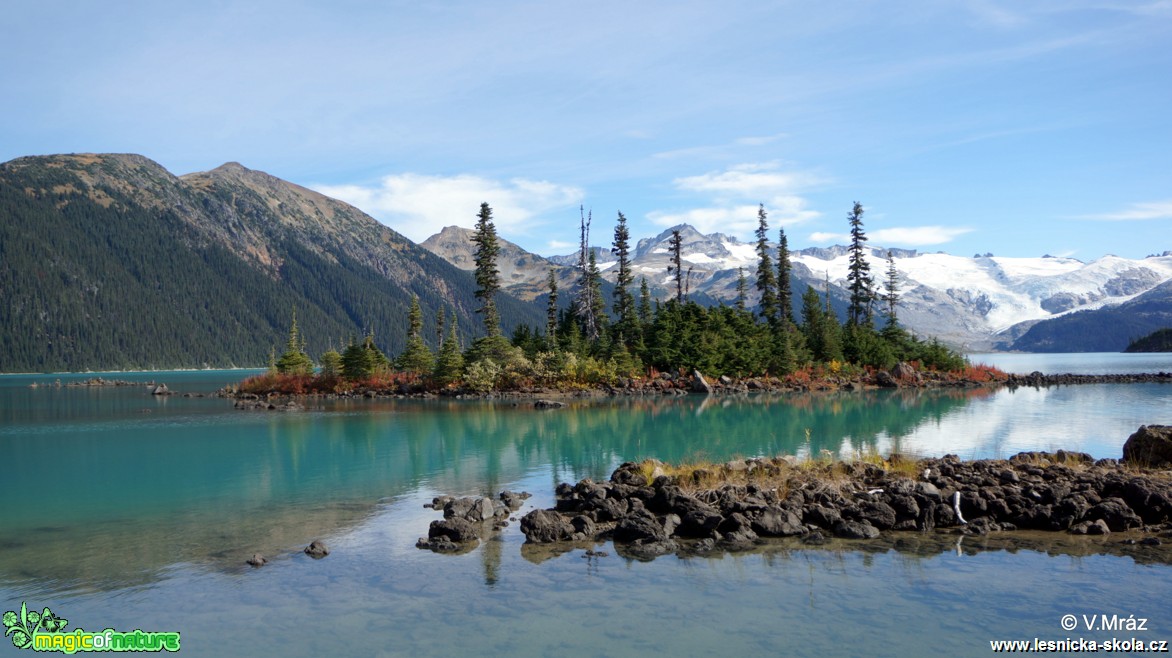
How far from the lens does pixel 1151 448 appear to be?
974 inches

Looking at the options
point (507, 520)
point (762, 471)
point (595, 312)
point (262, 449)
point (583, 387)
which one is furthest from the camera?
point (595, 312)

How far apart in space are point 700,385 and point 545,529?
200 feet

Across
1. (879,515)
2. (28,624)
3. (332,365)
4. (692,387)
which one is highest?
(332,365)

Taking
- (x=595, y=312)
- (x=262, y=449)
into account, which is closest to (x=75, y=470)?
(x=262, y=449)

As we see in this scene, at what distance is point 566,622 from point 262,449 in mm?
31438

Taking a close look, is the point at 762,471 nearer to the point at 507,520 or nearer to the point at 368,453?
the point at 507,520

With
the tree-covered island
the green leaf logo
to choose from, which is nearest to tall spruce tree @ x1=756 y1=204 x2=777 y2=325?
the tree-covered island

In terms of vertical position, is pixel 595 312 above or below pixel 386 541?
above

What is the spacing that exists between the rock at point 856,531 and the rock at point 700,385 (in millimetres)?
58964

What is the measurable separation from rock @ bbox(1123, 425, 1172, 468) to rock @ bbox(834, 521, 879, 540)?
12.1m

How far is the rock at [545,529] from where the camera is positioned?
61.9 feet

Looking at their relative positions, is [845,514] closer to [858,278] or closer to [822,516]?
[822,516]

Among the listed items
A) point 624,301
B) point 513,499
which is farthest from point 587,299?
point 513,499

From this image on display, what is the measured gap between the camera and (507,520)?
2130cm
